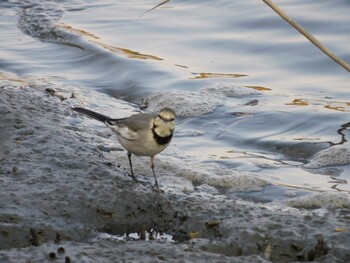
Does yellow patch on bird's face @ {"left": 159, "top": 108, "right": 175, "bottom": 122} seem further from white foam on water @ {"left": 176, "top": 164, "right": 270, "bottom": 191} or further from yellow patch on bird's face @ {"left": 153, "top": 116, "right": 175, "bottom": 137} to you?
white foam on water @ {"left": 176, "top": 164, "right": 270, "bottom": 191}

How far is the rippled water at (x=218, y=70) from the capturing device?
320 inches

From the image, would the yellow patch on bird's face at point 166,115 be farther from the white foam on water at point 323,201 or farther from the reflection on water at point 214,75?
the reflection on water at point 214,75

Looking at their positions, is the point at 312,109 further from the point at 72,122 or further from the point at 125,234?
the point at 125,234

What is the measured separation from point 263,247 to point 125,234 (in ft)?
3.09

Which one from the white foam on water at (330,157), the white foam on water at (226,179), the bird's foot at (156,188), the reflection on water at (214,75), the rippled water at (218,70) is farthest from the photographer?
the reflection on water at (214,75)

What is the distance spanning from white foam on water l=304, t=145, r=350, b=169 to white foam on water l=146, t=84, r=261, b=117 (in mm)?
1745

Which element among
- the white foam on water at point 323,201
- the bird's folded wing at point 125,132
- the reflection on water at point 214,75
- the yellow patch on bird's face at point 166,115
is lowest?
the white foam on water at point 323,201

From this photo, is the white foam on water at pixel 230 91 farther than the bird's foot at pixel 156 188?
Yes

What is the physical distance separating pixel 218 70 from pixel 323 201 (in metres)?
4.11

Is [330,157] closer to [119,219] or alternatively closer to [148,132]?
[148,132]

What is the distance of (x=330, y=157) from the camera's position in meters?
7.83

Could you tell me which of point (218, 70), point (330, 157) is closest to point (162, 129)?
point (330, 157)

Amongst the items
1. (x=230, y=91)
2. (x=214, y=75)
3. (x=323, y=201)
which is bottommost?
(x=323, y=201)

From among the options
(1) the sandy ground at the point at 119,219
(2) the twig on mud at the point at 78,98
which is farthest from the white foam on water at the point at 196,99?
(1) the sandy ground at the point at 119,219
